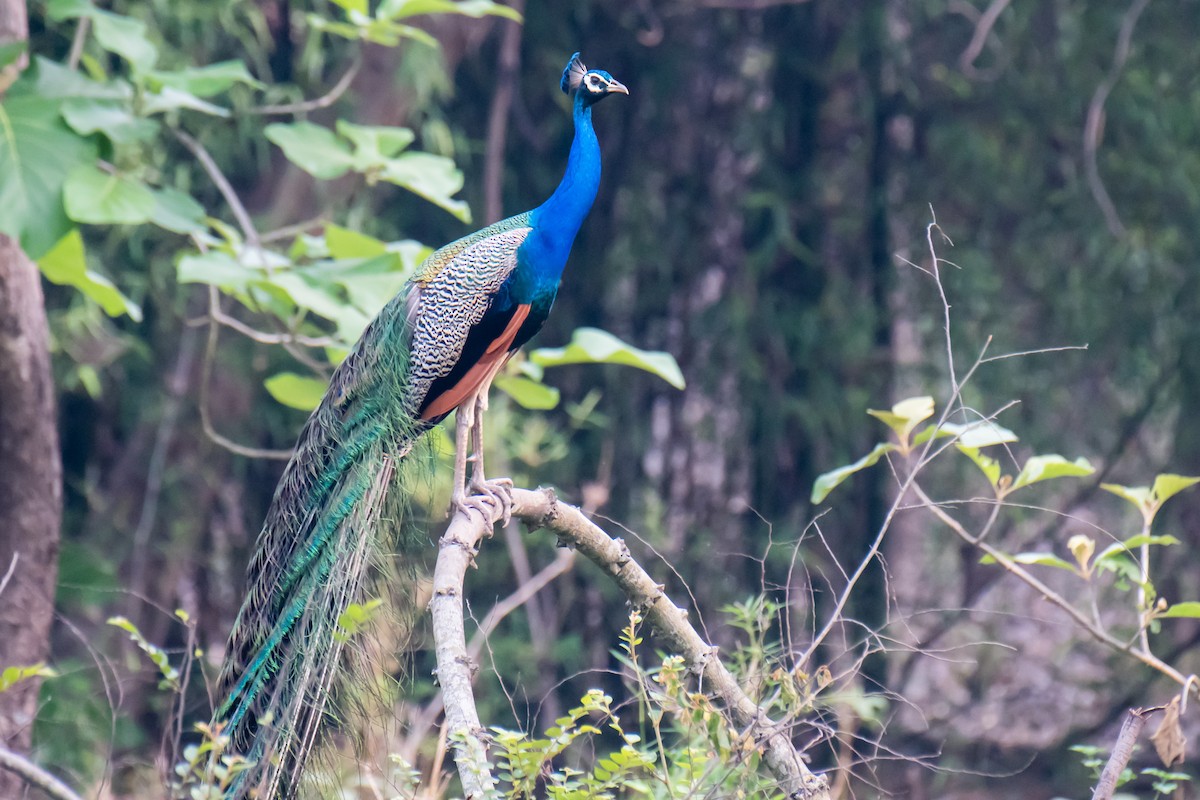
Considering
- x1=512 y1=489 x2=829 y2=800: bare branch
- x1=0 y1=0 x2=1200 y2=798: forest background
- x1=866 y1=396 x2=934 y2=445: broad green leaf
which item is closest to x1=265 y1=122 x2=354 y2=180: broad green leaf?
x1=512 y1=489 x2=829 y2=800: bare branch

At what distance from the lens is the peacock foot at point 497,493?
6.20 ft

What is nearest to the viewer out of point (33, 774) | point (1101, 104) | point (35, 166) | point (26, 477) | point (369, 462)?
point (33, 774)

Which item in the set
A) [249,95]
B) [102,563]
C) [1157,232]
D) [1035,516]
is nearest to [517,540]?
[102,563]

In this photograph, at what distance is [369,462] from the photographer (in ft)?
6.21

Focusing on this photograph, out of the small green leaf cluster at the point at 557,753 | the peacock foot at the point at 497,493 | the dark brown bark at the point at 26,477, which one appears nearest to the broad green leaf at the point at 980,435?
the small green leaf cluster at the point at 557,753

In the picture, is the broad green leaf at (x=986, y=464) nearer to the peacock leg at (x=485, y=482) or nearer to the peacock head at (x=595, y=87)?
the peacock leg at (x=485, y=482)

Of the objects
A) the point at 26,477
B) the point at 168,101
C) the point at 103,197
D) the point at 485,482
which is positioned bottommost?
the point at 26,477

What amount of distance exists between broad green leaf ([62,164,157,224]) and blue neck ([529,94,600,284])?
2.08 ft

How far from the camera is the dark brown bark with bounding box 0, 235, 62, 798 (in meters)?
2.18

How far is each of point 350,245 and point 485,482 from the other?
1.55 ft

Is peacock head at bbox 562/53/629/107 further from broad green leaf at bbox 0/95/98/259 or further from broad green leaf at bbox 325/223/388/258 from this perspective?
broad green leaf at bbox 0/95/98/259

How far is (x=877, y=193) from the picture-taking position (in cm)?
366

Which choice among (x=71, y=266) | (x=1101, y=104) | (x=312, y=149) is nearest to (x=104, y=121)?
(x=71, y=266)

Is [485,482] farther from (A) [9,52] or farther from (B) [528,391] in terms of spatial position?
(A) [9,52]
